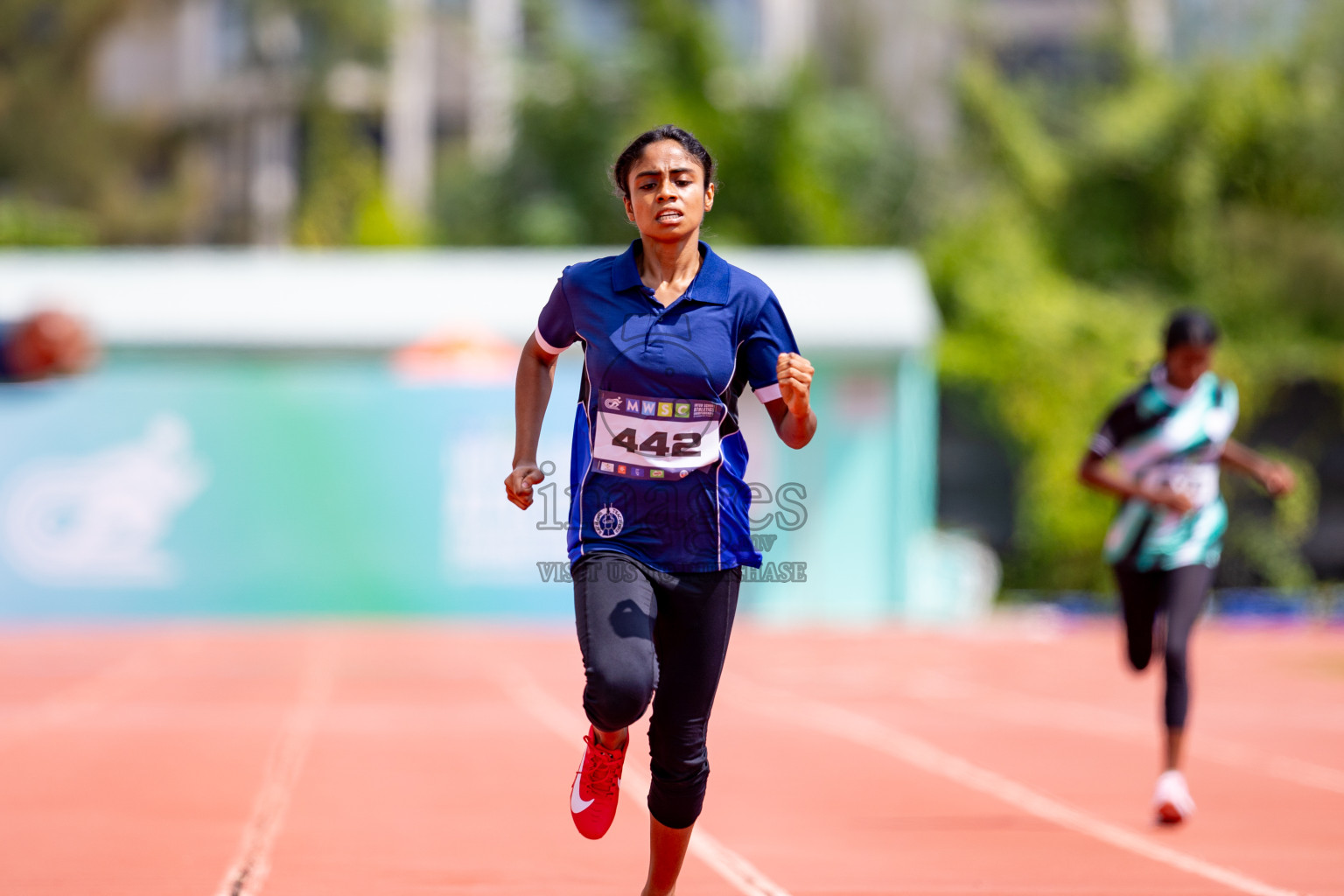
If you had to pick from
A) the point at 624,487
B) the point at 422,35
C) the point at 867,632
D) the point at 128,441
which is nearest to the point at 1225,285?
the point at 867,632

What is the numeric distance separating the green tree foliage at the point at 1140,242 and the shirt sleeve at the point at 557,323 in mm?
18066

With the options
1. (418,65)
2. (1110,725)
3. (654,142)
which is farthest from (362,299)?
(418,65)

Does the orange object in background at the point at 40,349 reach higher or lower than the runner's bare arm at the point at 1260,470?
higher

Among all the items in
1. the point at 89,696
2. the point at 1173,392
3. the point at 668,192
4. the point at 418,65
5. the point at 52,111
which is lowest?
the point at 89,696

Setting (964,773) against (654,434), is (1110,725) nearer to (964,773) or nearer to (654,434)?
(964,773)

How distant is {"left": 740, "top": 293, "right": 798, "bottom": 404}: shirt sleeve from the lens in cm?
503

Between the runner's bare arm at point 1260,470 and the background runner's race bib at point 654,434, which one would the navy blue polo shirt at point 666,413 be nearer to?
the background runner's race bib at point 654,434

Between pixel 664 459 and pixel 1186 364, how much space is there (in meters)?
3.89

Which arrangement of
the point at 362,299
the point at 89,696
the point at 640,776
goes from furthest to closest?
the point at 362,299 → the point at 89,696 → the point at 640,776

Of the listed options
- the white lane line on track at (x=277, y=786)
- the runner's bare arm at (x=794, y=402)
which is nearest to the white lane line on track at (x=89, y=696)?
the white lane line on track at (x=277, y=786)

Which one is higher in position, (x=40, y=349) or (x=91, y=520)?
(x=40, y=349)

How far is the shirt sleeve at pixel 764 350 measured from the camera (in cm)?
503

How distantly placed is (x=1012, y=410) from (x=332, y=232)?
24702mm

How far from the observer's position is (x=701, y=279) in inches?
198
